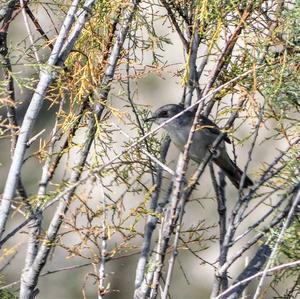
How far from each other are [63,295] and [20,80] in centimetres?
678

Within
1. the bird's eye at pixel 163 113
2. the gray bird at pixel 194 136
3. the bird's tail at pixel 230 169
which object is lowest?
the bird's tail at pixel 230 169

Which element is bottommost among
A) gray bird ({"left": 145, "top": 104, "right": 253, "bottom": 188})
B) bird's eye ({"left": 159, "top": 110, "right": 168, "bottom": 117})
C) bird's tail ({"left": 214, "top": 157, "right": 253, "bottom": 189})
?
bird's tail ({"left": 214, "top": 157, "right": 253, "bottom": 189})

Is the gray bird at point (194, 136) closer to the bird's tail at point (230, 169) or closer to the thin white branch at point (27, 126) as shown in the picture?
the bird's tail at point (230, 169)

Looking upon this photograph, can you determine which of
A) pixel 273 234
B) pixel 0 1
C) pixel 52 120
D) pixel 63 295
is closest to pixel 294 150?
pixel 273 234

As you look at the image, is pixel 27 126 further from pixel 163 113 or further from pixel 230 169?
pixel 230 169

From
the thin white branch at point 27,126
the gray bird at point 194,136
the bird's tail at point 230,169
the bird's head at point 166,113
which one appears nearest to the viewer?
the thin white branch at point 27,126

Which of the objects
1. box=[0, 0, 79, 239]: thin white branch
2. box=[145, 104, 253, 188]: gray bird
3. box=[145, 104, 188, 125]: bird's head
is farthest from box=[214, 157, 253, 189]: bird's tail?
box=[0, 0, 79, 239]: thin white branch

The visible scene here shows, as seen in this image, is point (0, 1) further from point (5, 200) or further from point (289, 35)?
point (289, 35)

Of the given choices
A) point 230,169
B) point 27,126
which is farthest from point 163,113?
point 27,126

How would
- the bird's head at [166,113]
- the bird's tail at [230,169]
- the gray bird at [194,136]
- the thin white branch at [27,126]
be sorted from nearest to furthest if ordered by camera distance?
the thin white branch at [27,126]
the gray bird at [194,136]
the bird's head at [166,113]
the bird's tail at [230,169]

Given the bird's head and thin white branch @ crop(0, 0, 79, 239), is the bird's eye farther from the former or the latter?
thin white branch @ crop(0, 0, 79, 239)

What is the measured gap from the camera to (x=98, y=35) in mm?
3643

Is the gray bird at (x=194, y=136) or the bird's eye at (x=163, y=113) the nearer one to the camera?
the gray bird at (x=194, y=136)

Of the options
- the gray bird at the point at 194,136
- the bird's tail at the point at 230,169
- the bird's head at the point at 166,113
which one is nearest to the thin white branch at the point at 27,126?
the gray bird at the point at 194,136
